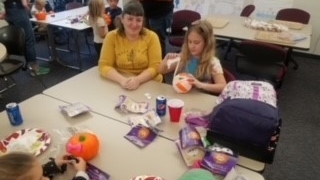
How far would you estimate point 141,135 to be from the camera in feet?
4.33

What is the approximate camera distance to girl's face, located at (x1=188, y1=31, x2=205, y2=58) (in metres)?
1.79

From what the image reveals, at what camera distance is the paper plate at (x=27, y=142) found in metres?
1.21

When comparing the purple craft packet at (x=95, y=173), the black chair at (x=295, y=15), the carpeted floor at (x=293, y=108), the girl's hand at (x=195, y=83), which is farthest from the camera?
the black chair at (x=295, y=15)

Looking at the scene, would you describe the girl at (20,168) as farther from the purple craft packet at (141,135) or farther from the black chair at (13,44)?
the black chair at (13,44)

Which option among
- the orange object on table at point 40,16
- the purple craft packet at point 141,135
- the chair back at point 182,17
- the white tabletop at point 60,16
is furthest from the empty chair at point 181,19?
the purple craft packet at point 141,135

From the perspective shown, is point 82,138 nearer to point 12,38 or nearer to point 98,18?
point 12,38

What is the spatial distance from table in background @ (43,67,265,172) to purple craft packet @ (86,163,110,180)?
37 cm

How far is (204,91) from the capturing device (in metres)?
1.74

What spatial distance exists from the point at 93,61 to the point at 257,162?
350 cm

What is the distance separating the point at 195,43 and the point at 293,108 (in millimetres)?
1775

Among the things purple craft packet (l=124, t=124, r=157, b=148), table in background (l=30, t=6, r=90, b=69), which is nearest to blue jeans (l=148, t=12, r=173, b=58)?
table in background (l=30, t=6, r=90, b=69)

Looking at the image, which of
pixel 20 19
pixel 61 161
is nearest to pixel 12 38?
pixel 20 19

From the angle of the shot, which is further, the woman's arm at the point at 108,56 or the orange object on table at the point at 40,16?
the orange object on table at the point at 40,16

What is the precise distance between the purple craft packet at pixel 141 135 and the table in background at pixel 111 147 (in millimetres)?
23
